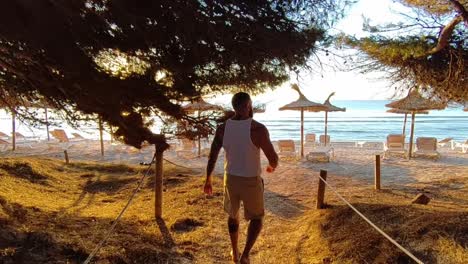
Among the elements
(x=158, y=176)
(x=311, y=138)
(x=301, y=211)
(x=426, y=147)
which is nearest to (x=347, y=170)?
(x=426, y=147)

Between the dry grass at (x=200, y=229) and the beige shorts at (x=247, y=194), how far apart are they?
1.10 meters

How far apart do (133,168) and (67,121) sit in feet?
21.7

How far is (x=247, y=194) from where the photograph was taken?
358cm

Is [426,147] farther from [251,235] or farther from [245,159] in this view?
[245,159]

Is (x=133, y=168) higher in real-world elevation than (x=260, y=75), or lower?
lower

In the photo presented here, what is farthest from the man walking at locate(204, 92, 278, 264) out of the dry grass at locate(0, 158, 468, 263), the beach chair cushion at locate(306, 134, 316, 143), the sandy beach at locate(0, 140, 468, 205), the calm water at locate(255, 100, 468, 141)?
the calm water at locate(255, 100, 468, 141)

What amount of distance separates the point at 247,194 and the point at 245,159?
1.14 feet

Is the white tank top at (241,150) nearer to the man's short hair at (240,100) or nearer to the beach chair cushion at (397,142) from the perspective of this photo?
the man's short hair at (240,100)

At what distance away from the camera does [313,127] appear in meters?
40.2

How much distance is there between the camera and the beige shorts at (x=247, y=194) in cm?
357

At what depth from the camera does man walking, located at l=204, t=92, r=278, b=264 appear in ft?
11.4

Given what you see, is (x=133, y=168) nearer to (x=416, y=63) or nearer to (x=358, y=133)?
(x=416, y=63)

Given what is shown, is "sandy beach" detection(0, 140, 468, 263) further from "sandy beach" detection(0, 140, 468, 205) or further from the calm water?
the calm water

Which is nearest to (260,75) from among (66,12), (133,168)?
(66,12)
